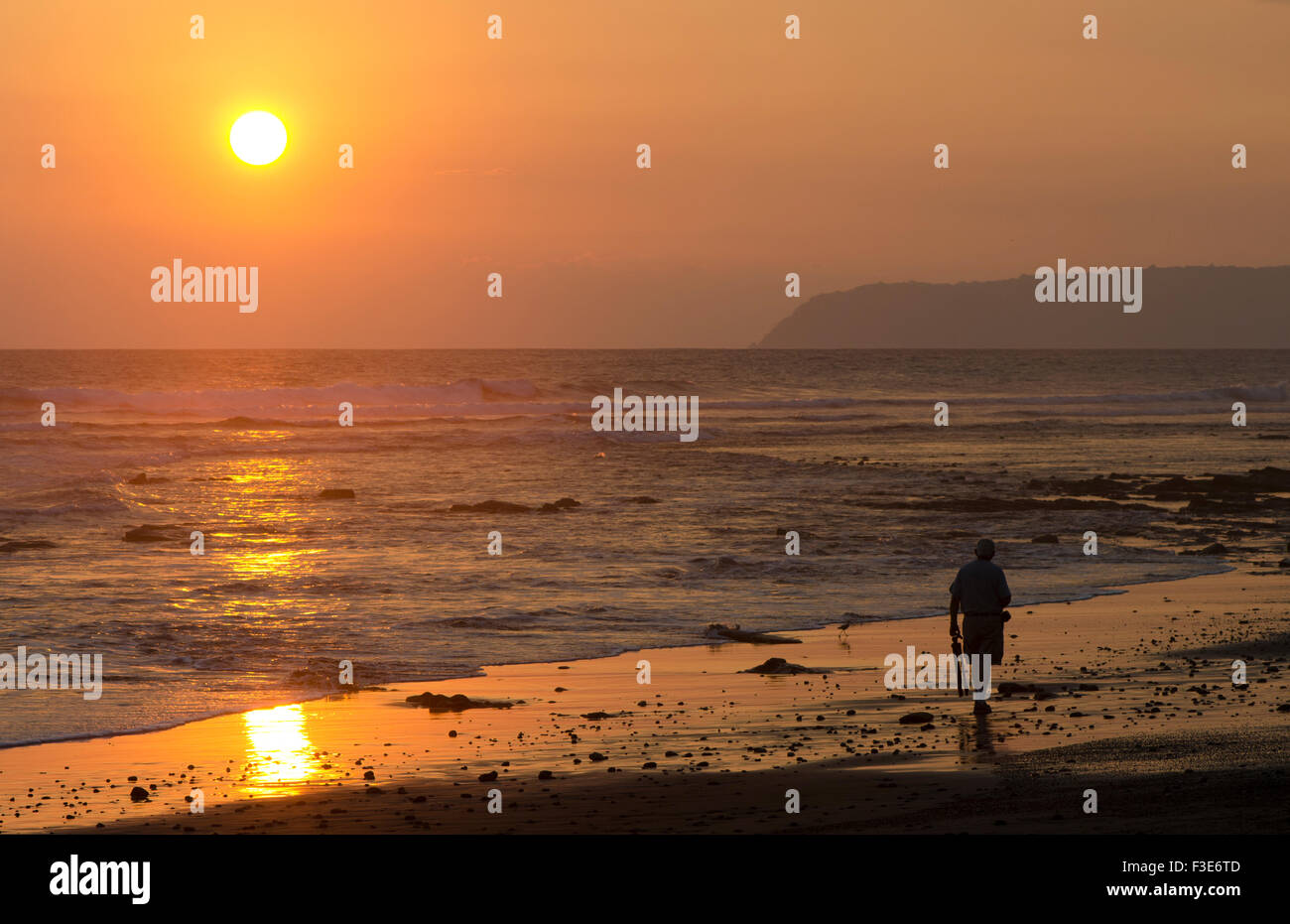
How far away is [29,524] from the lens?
27.5m

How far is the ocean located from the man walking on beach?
2.34m

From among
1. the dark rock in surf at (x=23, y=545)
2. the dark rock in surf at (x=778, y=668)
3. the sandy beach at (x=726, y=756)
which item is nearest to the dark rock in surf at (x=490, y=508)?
the dark rock in surf at (x=23, y=545)

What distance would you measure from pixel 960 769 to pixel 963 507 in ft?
73.9

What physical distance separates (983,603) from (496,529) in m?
16.1

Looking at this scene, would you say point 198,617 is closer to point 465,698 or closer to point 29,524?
point 465,698

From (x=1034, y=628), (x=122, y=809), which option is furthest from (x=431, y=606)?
(x=122, y=809)

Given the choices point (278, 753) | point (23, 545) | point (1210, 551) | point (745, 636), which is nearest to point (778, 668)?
point (745, 636)

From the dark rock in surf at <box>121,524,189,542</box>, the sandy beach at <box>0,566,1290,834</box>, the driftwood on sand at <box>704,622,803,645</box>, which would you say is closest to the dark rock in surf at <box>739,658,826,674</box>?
the sandy beach at <box>0,566,1290,834</box>

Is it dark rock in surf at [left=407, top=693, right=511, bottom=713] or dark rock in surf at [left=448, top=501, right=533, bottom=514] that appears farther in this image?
dark rock in surf at [left=448, top=501, right=533, bottom=514]

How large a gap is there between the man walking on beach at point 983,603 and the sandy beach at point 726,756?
52cm

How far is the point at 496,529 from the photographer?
88.0ft

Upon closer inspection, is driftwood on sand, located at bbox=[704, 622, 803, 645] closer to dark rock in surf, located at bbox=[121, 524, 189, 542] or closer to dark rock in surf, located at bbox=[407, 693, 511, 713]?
dark rock in surf, located at bbox=[407, 693, 511, 713]

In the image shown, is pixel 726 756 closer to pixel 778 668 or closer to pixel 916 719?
pixel 916 719

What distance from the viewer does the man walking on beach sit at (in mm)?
11867
